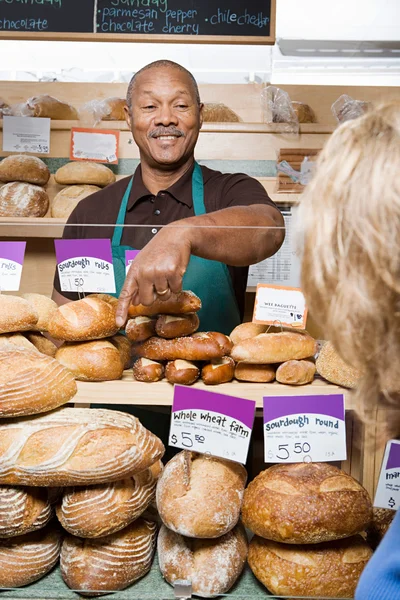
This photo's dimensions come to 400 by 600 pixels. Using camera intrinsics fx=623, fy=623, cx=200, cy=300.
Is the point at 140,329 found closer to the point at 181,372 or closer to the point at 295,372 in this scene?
the point at 181,372

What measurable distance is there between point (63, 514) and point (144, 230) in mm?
488

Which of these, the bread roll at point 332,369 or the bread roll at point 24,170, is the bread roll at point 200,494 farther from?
the bread roll at point 24,170

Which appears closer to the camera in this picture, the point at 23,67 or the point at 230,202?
the point at 230,202

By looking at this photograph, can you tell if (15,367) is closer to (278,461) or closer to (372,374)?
(278,461)

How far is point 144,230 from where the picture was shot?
3.24 feet

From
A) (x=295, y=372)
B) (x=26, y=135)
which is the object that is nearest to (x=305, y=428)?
(x=295, y=372)

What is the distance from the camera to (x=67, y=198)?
95.1 inches

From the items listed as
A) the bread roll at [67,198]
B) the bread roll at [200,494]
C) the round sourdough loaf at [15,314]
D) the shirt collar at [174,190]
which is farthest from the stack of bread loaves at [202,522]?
the bread roll at [67,198]

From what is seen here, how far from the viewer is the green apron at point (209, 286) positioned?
102 cm

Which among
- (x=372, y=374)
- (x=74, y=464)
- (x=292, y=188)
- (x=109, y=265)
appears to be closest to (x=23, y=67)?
(x=292, y=188)

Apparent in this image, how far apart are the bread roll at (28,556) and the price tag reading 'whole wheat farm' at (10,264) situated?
0.43 m

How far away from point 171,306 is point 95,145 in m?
1.72

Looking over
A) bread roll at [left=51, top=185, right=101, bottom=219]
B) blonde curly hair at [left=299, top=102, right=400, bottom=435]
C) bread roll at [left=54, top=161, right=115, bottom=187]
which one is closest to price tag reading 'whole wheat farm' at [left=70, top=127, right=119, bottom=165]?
bread roll at [left=54, top=161, right=115, bottom=187]

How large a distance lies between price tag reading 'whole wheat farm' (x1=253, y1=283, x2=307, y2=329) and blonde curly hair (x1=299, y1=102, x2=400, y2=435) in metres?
0.43
